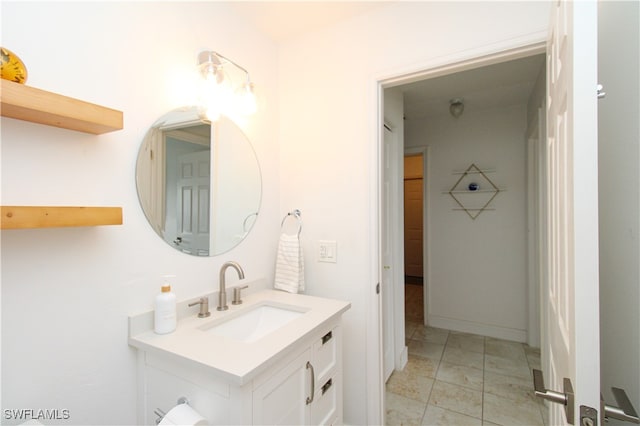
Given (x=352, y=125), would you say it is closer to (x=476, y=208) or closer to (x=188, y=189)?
(x=188, y=189)

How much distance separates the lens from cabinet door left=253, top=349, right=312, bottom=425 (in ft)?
3.08

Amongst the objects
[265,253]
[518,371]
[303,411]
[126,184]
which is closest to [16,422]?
[126,184]

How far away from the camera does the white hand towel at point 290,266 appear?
1.73 meters

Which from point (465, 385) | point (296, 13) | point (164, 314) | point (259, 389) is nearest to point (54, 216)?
point (164, 314)

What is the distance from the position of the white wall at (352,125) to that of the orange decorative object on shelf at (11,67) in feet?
4.17

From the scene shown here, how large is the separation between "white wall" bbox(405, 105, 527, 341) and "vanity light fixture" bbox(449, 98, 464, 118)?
0.96 feet

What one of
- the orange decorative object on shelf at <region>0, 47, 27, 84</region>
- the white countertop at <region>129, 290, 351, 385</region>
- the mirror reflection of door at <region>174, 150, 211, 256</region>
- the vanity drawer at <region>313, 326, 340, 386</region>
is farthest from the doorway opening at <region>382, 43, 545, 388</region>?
the orange decorative object on shelf at <region>0, 47, 27, 84</region>

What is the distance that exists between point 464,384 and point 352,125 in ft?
7.08

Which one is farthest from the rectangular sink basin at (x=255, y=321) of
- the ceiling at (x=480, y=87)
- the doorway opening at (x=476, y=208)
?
the ceiling at (x=480, y=87)

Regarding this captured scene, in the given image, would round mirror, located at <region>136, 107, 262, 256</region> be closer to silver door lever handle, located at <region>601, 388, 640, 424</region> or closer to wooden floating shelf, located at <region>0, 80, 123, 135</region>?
wooden floating shelf, located at <region>0, 80, 123, 135</region>

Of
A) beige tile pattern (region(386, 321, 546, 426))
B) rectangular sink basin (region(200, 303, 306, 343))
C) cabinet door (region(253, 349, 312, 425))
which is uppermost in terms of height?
rectangular sink basin (region(200, 303, 306, 343))

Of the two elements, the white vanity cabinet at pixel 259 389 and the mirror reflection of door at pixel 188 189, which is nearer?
the white vanity cabinet at pixel 259 389

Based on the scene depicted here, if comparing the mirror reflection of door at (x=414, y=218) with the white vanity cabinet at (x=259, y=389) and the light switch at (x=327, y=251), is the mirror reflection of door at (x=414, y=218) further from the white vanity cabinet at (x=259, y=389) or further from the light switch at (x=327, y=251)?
the white vanity cabinet at (x=259, y=389)

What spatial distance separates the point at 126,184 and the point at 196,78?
2.05 feet
